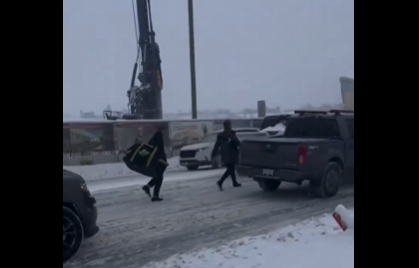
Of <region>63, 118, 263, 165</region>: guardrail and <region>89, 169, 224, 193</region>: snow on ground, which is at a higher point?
<region>63, 118, 263, 165</region>: guardrail

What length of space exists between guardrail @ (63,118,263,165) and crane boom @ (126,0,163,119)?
252 cm

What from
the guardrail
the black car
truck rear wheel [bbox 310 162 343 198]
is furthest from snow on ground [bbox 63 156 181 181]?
the black car

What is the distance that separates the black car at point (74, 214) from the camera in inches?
237

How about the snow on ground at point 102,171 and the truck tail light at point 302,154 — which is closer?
the truck tail light at point 302,154

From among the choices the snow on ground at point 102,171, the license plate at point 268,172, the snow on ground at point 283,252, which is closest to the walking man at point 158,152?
the license plate at point 268,172

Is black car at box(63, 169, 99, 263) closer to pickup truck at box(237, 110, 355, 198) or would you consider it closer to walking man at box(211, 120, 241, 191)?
pickup truck at box(237, 110, 355, 198)

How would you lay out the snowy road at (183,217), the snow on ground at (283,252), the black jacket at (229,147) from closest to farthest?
the snow on ground at (283,252)
the snowy road at (183,217)
the black jacket at (229,147)

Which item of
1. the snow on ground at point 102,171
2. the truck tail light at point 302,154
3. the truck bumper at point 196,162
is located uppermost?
the truck tail light at point 302,154

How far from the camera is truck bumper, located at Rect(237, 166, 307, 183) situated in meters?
10.2

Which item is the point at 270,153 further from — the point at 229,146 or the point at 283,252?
the point at 283,252

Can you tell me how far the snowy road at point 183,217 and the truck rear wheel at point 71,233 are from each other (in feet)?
0.61

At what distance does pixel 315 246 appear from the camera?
20.5 ft

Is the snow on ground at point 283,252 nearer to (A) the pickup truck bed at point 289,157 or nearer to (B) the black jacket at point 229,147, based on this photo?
(A) the pickup truck bed at point 289,157
